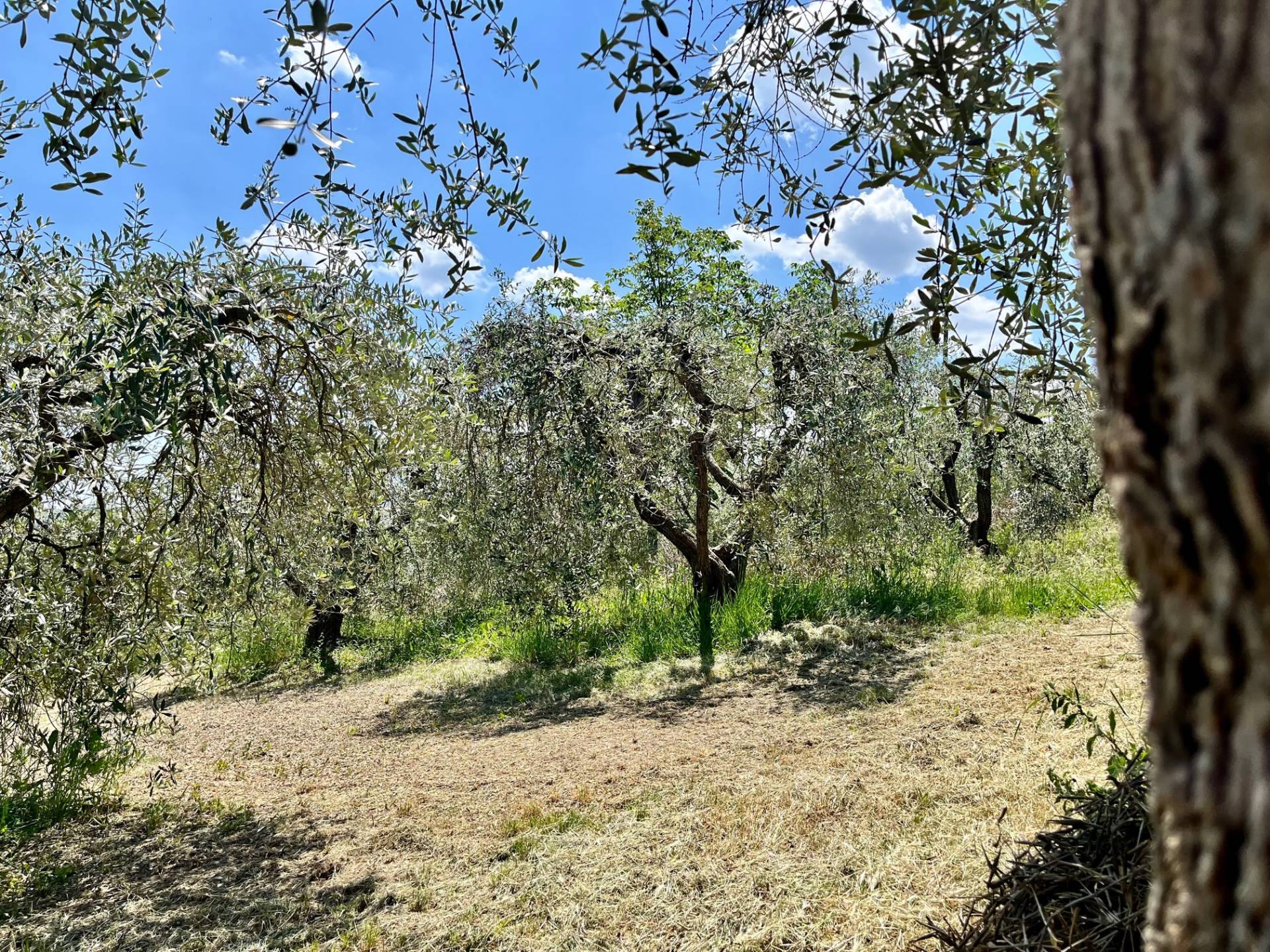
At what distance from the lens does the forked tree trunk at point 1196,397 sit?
1.64 feet

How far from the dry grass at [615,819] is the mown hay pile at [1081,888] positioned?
72cm

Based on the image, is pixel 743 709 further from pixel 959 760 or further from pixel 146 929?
pixel 146 929

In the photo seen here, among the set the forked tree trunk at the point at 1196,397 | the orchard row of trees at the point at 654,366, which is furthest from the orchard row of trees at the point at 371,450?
the forked tree trunk at the point at 1196,397

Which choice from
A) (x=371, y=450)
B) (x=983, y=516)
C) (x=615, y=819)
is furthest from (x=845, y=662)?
(x=983, y=516)

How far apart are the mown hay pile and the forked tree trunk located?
1.75 meters

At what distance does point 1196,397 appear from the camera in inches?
20.7

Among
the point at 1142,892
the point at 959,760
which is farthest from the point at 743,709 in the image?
the point at 1142,892

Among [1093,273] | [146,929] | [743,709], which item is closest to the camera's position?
[1093,273]

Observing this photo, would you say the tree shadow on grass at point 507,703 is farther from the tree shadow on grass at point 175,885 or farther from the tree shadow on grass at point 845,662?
the tree shadow on grass at point 175,885

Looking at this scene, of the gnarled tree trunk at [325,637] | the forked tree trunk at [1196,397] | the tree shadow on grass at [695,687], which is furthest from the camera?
the gnarled tree trunk at [325,637]

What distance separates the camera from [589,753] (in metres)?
5.94

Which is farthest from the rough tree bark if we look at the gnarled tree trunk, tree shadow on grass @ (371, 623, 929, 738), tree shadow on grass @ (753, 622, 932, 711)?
the gnarled tree trunk

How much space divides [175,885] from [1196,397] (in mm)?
5367

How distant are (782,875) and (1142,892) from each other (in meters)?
1.85
